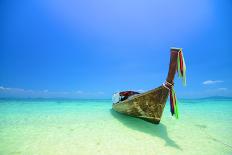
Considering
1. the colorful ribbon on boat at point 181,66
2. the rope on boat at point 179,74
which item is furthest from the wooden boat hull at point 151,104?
the colorful ribbon on boat at point 181,66

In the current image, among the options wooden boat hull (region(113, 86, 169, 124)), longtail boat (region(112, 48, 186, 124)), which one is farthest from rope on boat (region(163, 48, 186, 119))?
wooden boat hull (region(113, 86, 169, 124))

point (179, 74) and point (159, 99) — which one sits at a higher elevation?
point (179, 74)

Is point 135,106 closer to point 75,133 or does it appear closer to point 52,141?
point 75,133

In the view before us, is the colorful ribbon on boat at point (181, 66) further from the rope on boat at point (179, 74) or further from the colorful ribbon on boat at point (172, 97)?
the colorful ribbon on boat at point (172, 97)

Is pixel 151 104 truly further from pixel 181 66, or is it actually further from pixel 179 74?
pixel 181 66

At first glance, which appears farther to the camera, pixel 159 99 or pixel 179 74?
pixel 159 99

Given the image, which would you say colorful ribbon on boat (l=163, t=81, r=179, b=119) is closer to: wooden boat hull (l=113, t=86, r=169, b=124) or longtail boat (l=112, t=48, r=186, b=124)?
longtail boat (l=112, t=48, r=186, b=124)

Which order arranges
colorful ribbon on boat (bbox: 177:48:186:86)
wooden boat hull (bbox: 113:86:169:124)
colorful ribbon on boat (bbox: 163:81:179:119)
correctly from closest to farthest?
colorful ribbon on boat (bbox: 177:48:186:86)
colorful ribbon on boat (bbox: 163:81:179:119)
wooden boat hull (bbox: 113:86:169:124)

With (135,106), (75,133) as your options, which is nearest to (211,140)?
(135,106)

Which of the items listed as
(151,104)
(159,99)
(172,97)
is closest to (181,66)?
(172,97)

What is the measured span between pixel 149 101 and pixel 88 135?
2.61m

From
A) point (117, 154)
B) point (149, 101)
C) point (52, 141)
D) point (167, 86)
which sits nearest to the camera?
point (117, 154)

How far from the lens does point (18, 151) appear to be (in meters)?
4.15

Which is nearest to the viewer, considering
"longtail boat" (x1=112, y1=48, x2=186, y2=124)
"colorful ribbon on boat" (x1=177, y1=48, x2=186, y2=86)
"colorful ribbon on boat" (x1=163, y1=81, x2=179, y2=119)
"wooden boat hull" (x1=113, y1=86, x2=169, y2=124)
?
"colorful ribbon on boat" (x1=177, y1=48, x2=186, y2=86)
